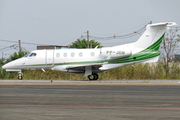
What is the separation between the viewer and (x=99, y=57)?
84.8 ft

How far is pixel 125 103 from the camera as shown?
10.9m

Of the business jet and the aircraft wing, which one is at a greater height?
the business jet

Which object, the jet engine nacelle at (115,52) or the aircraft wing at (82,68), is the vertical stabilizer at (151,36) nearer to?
the jet engine nacelle at (115,52)

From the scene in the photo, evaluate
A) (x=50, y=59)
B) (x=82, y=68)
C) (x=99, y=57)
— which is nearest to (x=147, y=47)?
(x=99, y=57)

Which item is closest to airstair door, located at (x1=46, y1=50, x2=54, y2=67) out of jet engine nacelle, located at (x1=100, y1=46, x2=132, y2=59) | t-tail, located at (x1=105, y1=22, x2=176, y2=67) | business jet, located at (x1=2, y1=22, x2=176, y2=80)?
business jet, located at (x1=2, y1=22, x2=176, y2=80)

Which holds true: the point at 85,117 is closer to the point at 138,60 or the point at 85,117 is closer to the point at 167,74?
the point at 138,60

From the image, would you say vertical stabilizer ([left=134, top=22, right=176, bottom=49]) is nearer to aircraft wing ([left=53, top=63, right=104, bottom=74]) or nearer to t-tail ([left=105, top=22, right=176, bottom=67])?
t-tail ([left=105, top=22, right=176, bottom=67])

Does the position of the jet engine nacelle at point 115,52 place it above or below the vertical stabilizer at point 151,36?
below

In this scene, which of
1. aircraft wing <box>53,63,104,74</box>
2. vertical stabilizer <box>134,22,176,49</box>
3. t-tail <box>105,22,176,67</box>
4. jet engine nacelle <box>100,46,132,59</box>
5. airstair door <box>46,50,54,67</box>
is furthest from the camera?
airstair door <box>46,50,54,67</box>

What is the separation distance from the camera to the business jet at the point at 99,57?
1006 inches

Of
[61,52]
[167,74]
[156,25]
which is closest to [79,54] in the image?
[61,52]

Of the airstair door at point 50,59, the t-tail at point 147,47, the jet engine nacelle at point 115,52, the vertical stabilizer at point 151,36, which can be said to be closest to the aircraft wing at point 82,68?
the airstair door at point 50,59

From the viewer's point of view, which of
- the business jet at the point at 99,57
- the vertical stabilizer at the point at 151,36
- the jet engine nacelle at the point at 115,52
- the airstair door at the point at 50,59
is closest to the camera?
the jet engine nacelle at the point at 115,52

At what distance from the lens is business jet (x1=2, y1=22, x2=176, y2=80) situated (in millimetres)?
25562
